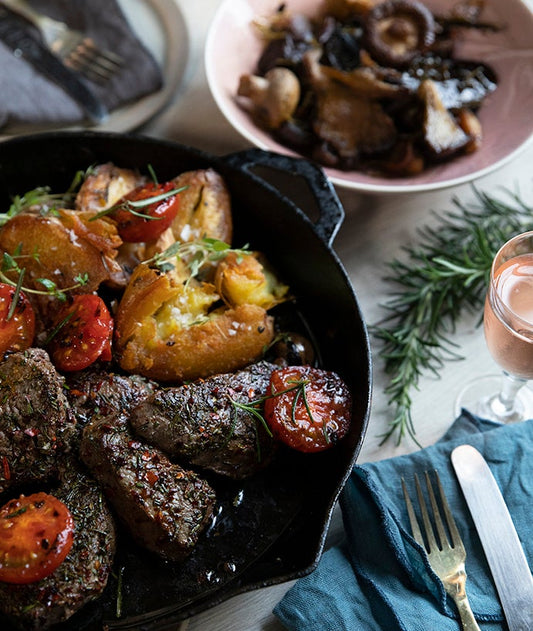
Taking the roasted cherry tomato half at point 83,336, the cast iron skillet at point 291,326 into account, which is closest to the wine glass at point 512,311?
the cast iron skillet at point 291,326

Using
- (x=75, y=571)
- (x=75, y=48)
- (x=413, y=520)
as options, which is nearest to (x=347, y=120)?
(x=75, y=48)

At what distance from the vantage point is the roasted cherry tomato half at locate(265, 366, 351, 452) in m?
1.91

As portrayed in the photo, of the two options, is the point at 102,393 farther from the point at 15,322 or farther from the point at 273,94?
the point at 273,94

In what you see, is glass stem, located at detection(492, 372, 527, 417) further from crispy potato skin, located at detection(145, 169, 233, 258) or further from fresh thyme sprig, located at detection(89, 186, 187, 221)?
fresh thyme sprig, located at detection(89, 186, 187, 221)

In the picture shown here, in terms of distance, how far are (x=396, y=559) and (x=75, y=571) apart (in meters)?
0.85

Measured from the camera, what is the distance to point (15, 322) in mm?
2010

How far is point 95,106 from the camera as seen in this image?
9.71 ft

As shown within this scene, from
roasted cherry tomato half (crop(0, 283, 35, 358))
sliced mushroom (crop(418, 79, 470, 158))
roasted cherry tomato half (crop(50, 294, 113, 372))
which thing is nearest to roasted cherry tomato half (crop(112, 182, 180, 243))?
roasted cherry tomato half (crop(50, 294, 113, 372))

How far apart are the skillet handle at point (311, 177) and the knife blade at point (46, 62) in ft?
2.84

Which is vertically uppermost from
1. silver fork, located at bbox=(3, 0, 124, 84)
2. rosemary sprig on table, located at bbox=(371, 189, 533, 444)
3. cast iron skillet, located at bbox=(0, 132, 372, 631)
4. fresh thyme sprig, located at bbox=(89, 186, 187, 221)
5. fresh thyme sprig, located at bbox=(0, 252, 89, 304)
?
silver fork, located at bbox=(3, 0, 124, 84)

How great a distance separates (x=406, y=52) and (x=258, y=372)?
165 cm

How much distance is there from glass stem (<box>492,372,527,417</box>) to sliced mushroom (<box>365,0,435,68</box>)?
137cm

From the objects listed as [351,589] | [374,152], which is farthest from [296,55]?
[351,589]

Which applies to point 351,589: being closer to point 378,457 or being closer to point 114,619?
point 378,457
